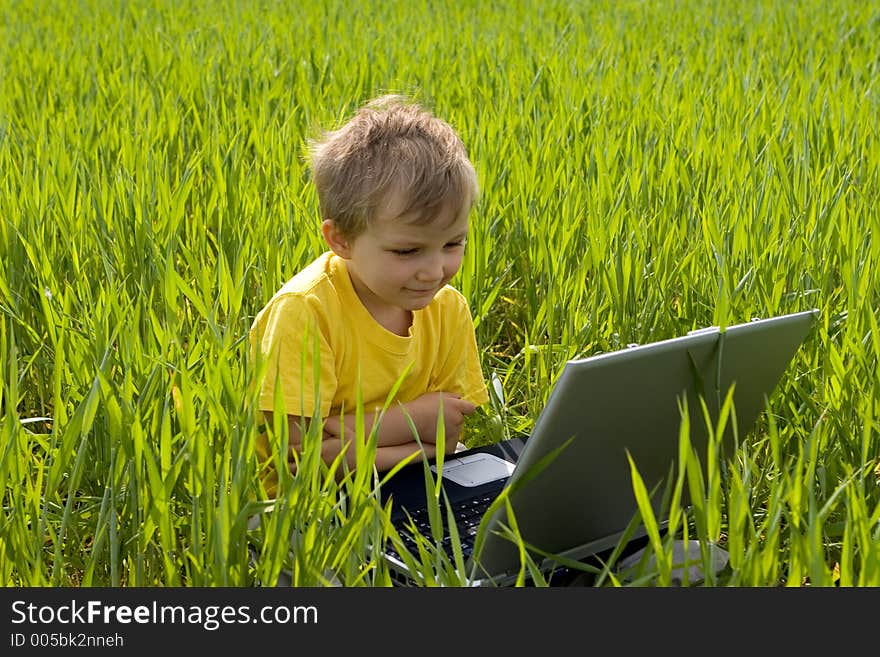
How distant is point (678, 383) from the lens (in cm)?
125

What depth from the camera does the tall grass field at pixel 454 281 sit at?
1.23 meters

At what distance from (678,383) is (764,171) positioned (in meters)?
1.49

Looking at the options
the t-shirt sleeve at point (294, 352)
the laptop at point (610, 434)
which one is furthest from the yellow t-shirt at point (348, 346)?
the laptop at point (610, 434)

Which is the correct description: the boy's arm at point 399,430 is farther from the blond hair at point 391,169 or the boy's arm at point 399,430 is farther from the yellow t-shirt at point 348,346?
the blond hair at point 391,169

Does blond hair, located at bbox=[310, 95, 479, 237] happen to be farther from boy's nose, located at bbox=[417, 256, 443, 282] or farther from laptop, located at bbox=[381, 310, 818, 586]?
laptop, located at bbox=[381, 310, 818, 586]

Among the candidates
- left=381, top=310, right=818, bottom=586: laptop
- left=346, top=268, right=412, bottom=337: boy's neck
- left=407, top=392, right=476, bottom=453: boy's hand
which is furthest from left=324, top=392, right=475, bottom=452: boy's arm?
left=381, top=310, right=818, bottom=586: laptop

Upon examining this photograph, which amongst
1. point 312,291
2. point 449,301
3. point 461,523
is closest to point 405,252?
Result: point 312,291

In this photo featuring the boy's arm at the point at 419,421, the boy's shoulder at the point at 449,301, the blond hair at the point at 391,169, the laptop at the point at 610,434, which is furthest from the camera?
the boy's shoulder at the point at 449,301

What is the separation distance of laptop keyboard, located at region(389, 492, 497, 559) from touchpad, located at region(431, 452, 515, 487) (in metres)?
0.06

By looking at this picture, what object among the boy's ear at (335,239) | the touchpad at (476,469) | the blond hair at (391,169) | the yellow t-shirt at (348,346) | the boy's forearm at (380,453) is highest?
the blond hair at (391,169)

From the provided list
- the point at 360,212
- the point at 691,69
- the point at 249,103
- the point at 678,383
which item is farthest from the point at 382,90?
the point at 678,383

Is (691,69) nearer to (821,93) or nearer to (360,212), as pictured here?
(821,93)

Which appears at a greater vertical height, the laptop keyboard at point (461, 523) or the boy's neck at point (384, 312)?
the boy's neck at point (384, 312)

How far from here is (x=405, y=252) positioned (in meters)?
1.57
